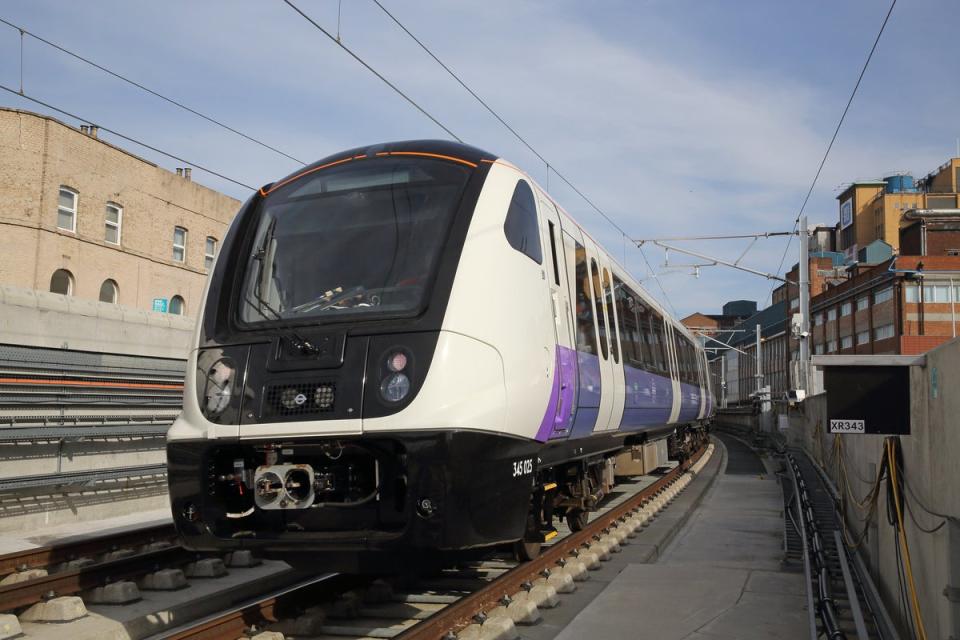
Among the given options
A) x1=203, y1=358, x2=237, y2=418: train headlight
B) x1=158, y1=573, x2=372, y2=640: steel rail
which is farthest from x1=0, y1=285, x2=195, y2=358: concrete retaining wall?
x1=203, y1=358, x2=237, y2=418: train headlight

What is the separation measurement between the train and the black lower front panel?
11mm

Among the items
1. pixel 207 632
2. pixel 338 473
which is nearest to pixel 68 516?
pixel 207 632

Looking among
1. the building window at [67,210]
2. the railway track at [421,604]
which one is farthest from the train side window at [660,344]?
the building window at [67,210]

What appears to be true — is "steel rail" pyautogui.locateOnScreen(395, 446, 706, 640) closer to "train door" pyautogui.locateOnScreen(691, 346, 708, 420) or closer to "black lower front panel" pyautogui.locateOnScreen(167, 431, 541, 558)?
"black lower front panel" pyautogui.locateOnScreen(167, 431, 541, 558)

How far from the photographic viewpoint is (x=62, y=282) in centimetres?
2748

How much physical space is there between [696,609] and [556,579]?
3.96 ft

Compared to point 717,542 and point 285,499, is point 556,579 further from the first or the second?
point 717,542

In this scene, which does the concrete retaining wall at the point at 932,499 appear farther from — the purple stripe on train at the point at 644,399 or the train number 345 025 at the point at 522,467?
the purple stripe on train at the point at 644,399

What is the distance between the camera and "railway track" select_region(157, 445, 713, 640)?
19.2 feet

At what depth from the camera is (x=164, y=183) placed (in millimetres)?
30750

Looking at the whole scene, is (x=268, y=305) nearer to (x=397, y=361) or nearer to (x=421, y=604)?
(x=397, y=361)

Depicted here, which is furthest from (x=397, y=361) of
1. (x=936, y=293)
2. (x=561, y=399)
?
(x=936, y=293)

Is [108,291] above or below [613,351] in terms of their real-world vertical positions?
above

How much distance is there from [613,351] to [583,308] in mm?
1510
